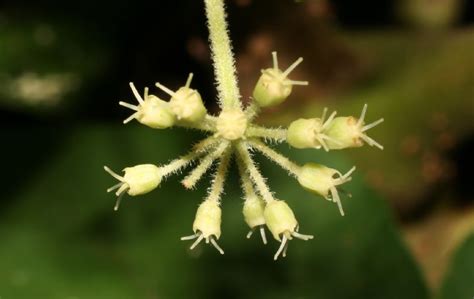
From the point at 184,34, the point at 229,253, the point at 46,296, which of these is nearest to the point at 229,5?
the point at 184,34

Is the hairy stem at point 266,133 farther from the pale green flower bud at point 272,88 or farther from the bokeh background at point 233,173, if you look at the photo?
the bokeh background at point 233,173

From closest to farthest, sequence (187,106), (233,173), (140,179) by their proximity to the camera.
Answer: (187,106)
(140,179)
(233,173)

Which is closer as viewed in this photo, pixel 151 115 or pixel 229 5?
pixel 151 115

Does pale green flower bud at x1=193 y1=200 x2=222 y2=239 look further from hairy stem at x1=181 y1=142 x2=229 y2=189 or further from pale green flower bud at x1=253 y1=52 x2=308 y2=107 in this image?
→ pale green flower bud at x1=253 y1=52 x2=308 y2=107

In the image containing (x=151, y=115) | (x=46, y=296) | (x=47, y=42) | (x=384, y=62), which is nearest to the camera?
(x=151, y=115)

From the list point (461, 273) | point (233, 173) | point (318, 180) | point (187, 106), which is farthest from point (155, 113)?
point (461, 273)

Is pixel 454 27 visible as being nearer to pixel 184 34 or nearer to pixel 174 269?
pixel 184 34

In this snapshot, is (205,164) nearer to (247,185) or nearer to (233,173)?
(247,185)
